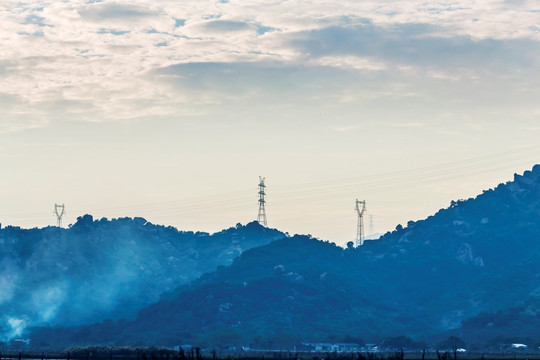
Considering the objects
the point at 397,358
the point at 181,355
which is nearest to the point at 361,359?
the point at 397,358

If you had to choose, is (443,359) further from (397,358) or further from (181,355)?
(181,355)

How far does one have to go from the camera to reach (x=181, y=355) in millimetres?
134625

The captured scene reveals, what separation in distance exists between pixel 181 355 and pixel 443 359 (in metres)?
34.8

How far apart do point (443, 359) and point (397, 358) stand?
7.17m

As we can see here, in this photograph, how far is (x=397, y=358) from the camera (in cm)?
13350

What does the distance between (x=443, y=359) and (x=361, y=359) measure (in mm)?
10521

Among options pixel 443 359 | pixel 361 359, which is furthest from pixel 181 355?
pixel 443 359

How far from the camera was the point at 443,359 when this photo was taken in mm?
128750

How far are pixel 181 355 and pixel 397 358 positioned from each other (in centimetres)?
2896

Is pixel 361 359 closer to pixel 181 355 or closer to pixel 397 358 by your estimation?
pixel 397 358

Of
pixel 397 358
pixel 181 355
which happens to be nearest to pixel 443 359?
pixel 397 358

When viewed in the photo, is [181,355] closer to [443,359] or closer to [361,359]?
[361,359]
